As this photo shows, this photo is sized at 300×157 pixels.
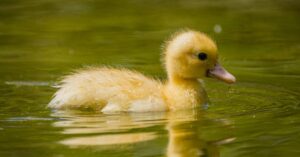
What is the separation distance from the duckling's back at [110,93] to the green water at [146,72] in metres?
0.13

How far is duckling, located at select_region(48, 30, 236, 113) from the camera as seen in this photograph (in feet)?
28.2

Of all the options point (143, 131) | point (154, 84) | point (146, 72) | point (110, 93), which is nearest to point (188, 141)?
point (143, 131)

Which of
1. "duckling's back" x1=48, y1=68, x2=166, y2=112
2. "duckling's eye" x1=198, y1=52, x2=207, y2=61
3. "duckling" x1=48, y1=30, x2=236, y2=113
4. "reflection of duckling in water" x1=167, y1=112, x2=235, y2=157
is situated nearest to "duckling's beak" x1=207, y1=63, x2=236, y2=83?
"duckling" x1=48, y1=30, x2=236, y2=113

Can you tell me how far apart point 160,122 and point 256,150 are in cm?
125

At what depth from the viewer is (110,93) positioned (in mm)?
8609

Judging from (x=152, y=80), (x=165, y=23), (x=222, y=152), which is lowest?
(x=222, y=152)

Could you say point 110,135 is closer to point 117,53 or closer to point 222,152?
point 222,152

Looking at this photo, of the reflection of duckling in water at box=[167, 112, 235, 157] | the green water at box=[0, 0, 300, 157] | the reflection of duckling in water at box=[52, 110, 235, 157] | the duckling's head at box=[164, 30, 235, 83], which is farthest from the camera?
the duckling's head at box=[164, 30, 235, 83]

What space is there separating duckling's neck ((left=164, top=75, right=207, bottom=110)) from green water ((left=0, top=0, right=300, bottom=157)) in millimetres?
190

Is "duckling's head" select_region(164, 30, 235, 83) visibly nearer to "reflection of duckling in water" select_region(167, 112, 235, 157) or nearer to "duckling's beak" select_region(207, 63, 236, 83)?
"duckling's beak" select_region(207, 63, 236, 83)

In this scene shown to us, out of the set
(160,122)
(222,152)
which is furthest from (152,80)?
(222,152)

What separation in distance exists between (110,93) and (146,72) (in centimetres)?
186

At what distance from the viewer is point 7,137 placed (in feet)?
24.7

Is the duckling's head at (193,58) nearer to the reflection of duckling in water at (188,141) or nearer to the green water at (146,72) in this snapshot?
the green water at (146,72)
